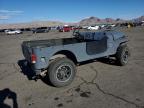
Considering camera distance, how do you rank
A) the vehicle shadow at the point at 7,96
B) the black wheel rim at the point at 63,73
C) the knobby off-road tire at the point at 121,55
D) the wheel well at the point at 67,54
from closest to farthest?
the vehicle shadow at the point at 7,96, the black wheel rim at the point at 63,73, the wheel well at the point at 67,54, the knobby off-road tire at the point at 121,55

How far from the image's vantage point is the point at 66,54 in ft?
21.5

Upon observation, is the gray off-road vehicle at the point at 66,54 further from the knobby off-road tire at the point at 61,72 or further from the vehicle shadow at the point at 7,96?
the vehicle shadow at the point at 7,96

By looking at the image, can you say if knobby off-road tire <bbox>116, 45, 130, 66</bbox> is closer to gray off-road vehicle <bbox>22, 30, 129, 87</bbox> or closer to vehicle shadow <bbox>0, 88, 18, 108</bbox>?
gray off-road vehicle <bbox>22, 30, 129, 87</bbox>

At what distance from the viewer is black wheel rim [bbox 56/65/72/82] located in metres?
6.09

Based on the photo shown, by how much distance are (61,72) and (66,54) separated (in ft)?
2.35

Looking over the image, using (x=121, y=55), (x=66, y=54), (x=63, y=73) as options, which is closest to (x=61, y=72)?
(x=63, y=73)

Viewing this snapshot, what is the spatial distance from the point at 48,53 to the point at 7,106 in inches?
74.7

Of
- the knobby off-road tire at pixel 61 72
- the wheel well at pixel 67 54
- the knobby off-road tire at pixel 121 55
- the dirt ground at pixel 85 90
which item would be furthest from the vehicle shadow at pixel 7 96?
the knobby off-road tire at pixel 121 55

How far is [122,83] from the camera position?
6.13 metres

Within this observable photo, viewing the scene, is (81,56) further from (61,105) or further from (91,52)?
(61,105)

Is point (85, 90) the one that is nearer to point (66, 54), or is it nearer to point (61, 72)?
point (61, 72)

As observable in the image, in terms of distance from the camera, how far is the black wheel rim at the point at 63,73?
6089mm

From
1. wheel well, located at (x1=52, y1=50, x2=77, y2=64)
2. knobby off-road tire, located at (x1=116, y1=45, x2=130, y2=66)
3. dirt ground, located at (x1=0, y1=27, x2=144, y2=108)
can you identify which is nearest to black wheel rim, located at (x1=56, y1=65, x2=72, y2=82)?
dirt ground, located at (x1=0, y1=27, x2=144, y2=108)

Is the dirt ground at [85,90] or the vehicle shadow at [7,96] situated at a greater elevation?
the dirt ground at [85,90]
